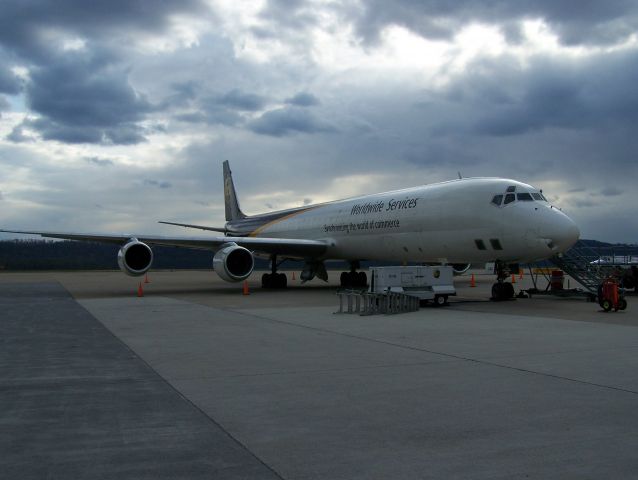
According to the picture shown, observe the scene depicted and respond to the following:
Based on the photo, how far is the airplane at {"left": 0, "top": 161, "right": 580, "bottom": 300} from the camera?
16.7 meters

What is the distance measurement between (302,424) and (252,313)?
33.1 feet

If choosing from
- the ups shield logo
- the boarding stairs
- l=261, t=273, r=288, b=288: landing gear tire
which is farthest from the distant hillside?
the boarding stairs

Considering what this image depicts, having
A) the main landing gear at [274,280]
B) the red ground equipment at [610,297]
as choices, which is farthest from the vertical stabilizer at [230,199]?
the red ground equipment at [610,297]

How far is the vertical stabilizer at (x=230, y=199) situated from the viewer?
1475 inches

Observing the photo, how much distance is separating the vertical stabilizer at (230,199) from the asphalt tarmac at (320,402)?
85.4 feet

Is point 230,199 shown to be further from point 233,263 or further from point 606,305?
point 606,305

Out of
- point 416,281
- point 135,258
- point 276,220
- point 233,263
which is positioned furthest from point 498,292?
point 276,220

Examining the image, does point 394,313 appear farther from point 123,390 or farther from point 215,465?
point 215,465

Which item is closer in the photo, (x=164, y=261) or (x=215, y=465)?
(x=215, y=465)

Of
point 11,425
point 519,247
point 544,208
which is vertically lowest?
point 11,425

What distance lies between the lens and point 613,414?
203 inches

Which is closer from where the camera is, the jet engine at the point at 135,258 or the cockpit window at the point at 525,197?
the cockpit window at the point at 525,197

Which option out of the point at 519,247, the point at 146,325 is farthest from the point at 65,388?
the point at 519,247

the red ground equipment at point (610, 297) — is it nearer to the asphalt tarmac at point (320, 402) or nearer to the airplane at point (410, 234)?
the airplane at point (410, 234)
